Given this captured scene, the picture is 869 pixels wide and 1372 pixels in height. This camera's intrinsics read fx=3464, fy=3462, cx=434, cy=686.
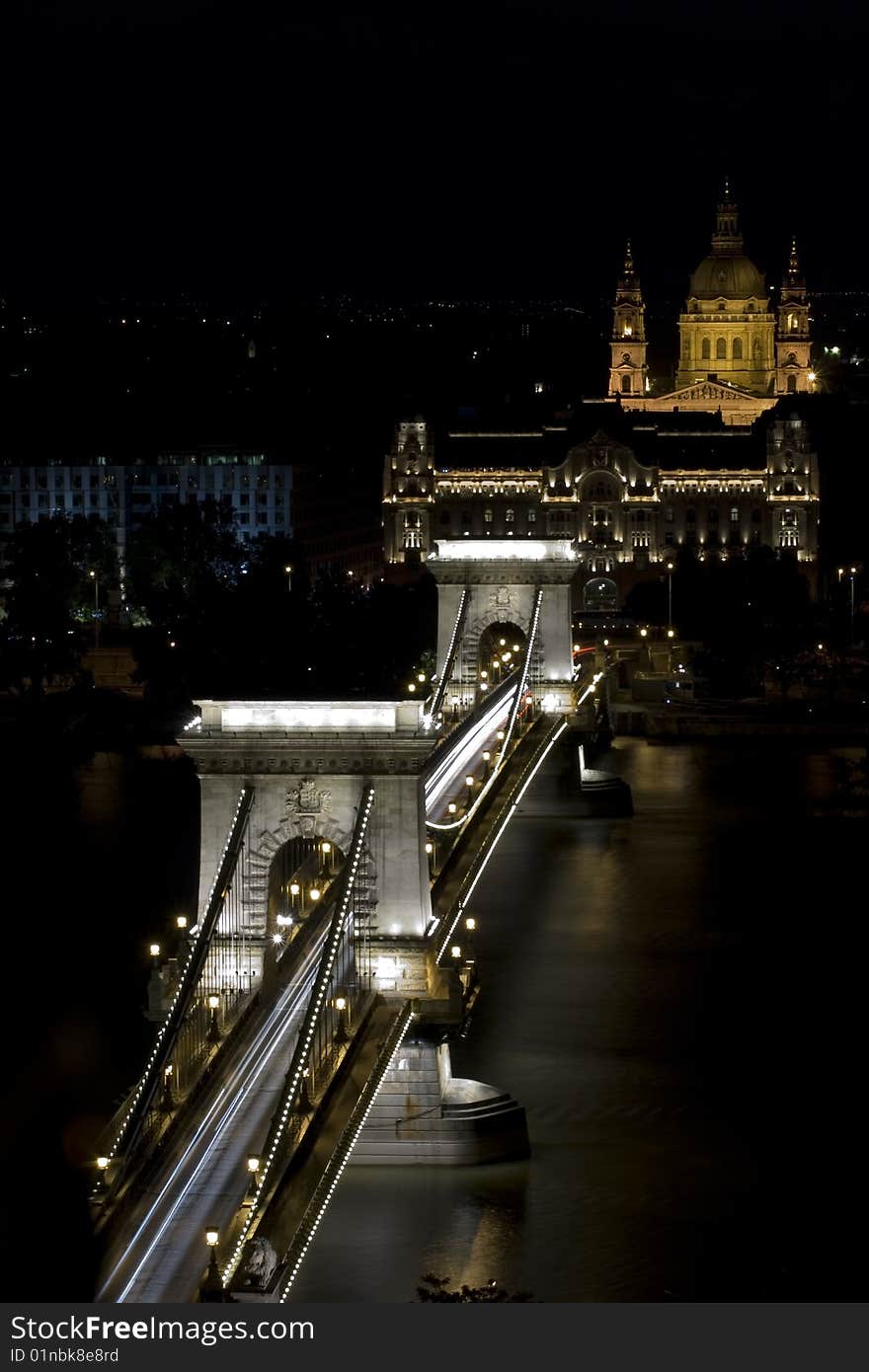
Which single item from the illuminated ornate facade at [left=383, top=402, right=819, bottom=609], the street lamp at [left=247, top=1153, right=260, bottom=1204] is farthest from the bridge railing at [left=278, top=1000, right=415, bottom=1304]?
the illuminated ornate facade at [left=383, top=402, right=819, bottom=609]

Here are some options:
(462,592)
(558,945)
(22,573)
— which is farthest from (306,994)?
(22,573)

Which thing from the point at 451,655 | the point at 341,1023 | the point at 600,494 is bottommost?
the point at 341,1023

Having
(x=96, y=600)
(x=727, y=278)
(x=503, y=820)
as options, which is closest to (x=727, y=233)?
(x=727, y=278)

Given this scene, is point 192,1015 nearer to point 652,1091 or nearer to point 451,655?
point 652,1091

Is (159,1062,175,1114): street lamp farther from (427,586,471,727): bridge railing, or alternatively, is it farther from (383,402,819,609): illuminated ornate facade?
(383,402,819,609): illuminated ornate facade

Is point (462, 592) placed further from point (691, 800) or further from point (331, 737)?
point (331, 737)

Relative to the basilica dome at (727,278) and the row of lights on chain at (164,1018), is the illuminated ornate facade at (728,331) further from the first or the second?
the row of lights on chain at (164,1018)

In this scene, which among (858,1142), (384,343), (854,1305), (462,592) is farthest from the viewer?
(384,343)
